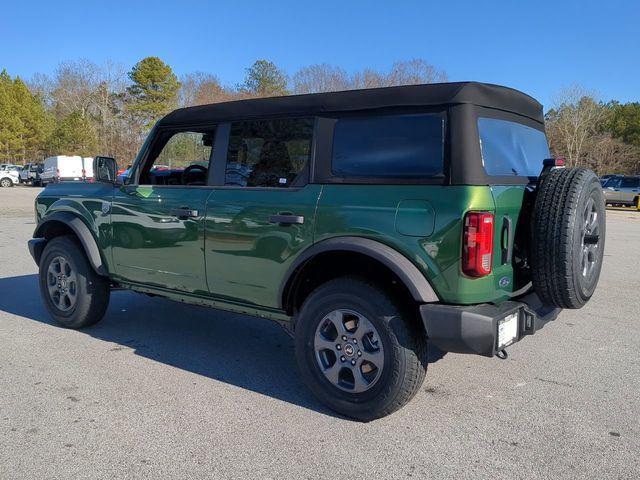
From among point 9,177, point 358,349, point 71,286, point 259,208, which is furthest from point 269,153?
point 9,177

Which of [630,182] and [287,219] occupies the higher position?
[630,182]

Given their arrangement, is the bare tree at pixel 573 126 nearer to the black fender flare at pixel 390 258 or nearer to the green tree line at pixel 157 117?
the green tree line at pixel 157 117

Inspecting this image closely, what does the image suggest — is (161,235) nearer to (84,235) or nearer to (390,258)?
(84,235)

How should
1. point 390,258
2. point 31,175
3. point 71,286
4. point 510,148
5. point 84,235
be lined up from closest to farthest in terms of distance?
point 390,258 → point 510,148 → point 84,235 → point 71,286 → point 31,175

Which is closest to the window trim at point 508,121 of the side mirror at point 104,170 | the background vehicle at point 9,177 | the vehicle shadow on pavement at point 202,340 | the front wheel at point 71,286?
the vehicle shadow on pavement at point 202,340

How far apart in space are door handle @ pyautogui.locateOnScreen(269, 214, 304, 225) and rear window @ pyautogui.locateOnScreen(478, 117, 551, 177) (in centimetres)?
120

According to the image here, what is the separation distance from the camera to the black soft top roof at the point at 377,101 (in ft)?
10.5

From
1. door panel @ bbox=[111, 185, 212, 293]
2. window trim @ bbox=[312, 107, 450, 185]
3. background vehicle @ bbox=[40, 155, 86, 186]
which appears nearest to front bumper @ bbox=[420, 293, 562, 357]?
window trim @ bbox=[312, 107, 450, 185]

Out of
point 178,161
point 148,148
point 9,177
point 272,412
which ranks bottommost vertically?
point 272,412

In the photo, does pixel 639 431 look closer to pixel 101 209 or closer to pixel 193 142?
pixel 193 142

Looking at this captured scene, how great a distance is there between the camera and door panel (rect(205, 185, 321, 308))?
3.59m

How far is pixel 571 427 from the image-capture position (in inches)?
129

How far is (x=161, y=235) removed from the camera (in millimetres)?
4379

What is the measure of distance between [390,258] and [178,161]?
2.51 meters
